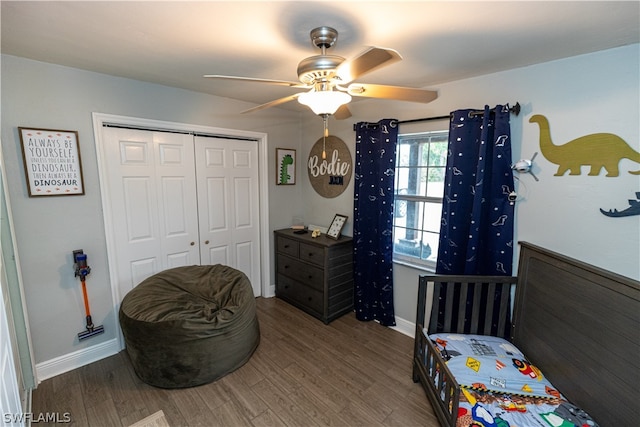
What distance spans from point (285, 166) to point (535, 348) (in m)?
2.90

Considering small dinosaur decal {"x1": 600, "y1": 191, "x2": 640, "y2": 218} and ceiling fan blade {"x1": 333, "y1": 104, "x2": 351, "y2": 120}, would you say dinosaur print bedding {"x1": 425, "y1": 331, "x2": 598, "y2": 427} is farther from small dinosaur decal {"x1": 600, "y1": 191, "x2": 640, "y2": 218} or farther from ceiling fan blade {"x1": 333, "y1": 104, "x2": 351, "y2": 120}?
ceiling fan blade {"x1": 333, "y1": 104, "x2": 351, "y2": 120}

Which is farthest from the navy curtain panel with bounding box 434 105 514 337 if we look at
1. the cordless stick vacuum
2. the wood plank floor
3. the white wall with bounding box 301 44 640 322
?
the cordless stick vacuum

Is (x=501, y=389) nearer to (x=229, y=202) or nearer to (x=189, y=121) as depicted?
(x=229, y=202)

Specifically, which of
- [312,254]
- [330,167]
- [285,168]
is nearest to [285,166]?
[285,168]

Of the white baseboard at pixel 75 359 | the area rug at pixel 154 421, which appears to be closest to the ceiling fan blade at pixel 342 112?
the area rug at pixel 154 421

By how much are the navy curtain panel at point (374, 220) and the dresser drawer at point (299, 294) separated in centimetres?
42

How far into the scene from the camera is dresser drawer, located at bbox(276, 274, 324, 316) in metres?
3.02

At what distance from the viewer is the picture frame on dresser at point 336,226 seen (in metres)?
3.13

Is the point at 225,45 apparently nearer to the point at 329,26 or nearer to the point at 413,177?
the point at 329,26

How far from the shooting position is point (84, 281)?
2213mm

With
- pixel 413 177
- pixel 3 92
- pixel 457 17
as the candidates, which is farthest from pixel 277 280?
pixel 457 17

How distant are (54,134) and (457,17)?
8.74 feet

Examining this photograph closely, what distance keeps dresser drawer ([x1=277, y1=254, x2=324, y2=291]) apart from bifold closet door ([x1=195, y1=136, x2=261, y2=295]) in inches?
13.2

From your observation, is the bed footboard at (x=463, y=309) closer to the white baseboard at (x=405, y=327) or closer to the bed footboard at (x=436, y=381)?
the bed footboard at (x=436, y=381)
